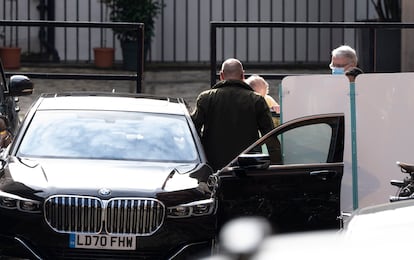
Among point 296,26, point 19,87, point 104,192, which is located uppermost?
point 296,26

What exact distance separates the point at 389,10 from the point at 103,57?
510 centimetres

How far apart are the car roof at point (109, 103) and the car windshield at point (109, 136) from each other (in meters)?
0.09

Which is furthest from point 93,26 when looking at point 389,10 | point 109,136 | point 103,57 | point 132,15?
point 389,10

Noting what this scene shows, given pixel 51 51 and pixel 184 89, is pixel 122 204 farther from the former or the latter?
pixel 51 51

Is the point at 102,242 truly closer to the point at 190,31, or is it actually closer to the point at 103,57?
the point at 103,57

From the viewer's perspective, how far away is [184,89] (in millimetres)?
17922

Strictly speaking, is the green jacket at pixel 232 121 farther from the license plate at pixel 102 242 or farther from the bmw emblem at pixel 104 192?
the license plate at pixel 102 242

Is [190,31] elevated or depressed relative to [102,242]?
elevated

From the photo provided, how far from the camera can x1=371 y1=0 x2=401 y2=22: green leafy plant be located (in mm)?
18484

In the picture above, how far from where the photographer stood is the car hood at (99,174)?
7949 millimetres

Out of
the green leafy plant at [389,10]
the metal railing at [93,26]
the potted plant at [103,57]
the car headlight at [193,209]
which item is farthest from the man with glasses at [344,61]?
the potted plant at [103,57]

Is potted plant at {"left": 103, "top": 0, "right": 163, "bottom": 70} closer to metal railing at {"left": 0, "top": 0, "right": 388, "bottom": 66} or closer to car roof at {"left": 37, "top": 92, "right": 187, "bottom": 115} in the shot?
metal railing at {"left": 0, "top": 0, "right": 388, "bottom": 66}

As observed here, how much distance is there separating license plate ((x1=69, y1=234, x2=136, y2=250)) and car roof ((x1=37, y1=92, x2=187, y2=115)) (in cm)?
186

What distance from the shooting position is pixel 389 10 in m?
18.7
